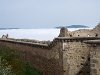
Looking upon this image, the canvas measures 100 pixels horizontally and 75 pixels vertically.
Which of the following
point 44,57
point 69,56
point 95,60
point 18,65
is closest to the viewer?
point 95,60

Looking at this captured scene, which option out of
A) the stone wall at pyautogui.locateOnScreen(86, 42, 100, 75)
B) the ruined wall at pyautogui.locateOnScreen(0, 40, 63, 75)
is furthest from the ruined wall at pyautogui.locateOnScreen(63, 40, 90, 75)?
the stone wall at pyautogui.locateOnScreen(86, 42, 100, 75)

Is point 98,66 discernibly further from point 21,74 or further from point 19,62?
point 19,62

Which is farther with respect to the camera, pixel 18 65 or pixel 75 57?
pixel 18 65

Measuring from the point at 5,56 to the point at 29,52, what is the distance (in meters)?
1.74

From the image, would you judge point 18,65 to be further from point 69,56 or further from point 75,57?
point 75,57

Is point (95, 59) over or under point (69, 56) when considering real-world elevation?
under

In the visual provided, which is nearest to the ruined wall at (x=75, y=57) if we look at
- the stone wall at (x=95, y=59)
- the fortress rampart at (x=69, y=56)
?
the fortress rampart at (x=69, y=56)

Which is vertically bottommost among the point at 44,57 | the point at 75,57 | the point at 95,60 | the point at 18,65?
the point at 95,60

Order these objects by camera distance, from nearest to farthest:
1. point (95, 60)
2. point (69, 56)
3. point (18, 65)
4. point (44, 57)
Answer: point (95, 60) < point (69, 56) < point (44, 57) < point (18, 65)

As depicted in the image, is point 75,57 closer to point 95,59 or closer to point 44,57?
point 44,57

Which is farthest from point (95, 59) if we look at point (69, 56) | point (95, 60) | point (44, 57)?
point (44, 57)

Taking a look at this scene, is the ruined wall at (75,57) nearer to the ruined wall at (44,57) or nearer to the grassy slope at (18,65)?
the ruined wall at (44,57)

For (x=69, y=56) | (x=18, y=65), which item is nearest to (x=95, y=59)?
(x=69, y=56)

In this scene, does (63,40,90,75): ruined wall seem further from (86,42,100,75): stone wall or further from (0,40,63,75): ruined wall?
(86,42,100,75): stone wall
